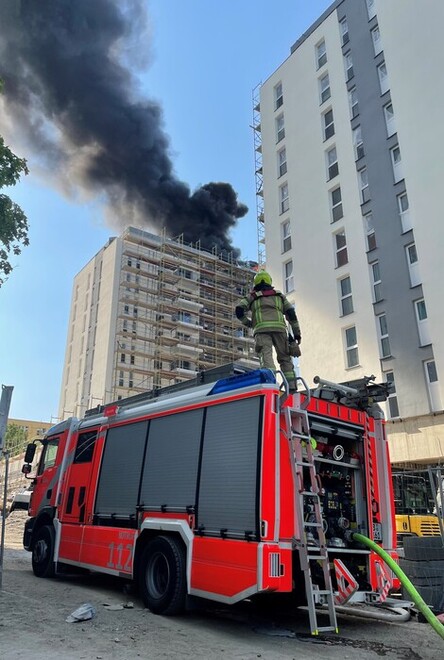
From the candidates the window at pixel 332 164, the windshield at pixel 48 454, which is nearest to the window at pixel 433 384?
the window at pixel 332 164

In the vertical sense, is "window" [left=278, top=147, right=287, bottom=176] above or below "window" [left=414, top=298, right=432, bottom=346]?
above

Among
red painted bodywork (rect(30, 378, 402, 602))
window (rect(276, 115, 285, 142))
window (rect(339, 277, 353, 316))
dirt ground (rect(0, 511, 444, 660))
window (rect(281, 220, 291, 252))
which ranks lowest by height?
dirt ground (rect(0, 511, 444, 660))

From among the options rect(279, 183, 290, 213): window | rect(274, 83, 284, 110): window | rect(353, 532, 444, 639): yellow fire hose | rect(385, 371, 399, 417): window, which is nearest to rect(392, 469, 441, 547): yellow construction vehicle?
rect(385, 371, 399, 417): window

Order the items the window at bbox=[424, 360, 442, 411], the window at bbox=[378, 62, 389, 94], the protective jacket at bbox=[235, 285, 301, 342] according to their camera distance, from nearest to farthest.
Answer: the protective jacket at bbox=[235, 285, 301, 342]
the window at bbox=[424, 360, 442, 411]
the window at bbox=[378, 62, 389, 94]

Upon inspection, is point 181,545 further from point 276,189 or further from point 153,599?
point 276,189

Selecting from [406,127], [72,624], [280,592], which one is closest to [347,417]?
[280,592]

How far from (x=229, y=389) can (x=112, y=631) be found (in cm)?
276

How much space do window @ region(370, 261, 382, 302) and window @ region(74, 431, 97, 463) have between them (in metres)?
13.4

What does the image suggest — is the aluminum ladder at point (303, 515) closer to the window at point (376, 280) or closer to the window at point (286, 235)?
the window at point (376, 280)

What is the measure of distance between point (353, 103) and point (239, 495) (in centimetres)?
2126

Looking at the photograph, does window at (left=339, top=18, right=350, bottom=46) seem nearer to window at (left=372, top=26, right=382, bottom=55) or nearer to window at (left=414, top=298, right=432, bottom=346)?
window at (left=372, top=26, right=382, bottom=55)

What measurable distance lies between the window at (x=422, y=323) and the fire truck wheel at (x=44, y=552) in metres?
13.1

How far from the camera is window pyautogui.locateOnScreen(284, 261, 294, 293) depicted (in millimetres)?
23312

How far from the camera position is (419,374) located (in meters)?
16.8
